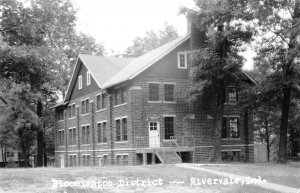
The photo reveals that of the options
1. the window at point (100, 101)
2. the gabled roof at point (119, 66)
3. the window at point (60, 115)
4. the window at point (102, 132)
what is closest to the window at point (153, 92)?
the gabled roof at point (119, 66)

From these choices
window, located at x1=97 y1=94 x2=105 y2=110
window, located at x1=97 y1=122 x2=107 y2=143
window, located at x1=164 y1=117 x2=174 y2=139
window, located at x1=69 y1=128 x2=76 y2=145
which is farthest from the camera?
window, located at x1=69 y1=128 x2=76 y2=145

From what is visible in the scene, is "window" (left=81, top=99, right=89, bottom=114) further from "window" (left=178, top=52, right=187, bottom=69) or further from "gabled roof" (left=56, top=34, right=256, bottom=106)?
"window" (left=178, top=52, right=187, bottom=69)

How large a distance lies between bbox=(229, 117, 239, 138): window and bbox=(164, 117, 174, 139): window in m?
5.60

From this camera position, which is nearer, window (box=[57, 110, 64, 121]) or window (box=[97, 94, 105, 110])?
window (box=[97, 94, 105, 110])

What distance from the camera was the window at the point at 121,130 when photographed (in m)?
35.2

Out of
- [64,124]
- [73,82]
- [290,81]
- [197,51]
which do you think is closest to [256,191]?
[290,81]

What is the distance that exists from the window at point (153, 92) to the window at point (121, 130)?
2.59 meters

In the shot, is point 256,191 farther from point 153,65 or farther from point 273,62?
point 153,65

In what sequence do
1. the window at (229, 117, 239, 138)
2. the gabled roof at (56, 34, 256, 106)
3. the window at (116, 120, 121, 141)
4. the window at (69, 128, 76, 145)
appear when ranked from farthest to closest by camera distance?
the window at (69, 128, 76, 145) → the window at (229, 117, 239, 138) → the window at (116, 120, 121, 141) → the gabled roof at (56, 34, 256, 106)

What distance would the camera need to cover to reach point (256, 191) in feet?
51.2

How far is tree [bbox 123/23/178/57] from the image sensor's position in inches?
2559

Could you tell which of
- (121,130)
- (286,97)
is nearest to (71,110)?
(121,130)

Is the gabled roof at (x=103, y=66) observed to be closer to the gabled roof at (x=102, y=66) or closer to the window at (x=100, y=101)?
the gabled roof at (x=102, y=66)

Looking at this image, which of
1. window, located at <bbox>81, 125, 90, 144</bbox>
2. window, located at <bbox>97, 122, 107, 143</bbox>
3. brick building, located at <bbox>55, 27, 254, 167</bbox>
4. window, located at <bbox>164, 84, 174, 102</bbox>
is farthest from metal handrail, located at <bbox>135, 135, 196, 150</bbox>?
window, located at <bbox>81, 125, 90, 144</bbox>
